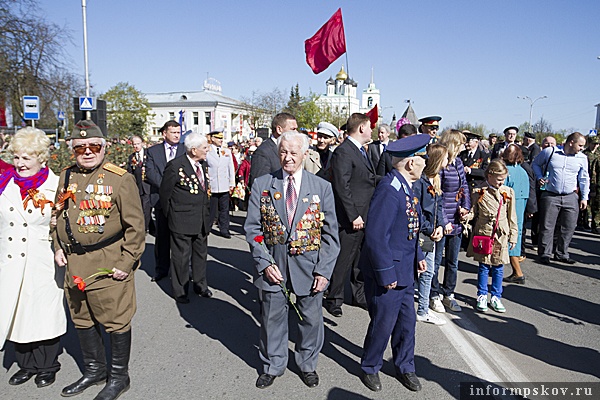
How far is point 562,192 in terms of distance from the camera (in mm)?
7691

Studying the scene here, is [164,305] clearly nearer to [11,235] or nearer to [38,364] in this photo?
[38,364]

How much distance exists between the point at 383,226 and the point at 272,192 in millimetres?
959

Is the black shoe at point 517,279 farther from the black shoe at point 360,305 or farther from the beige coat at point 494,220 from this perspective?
the black shoe at point 360,305

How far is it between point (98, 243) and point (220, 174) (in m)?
5.87

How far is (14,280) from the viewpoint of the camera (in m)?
3.53

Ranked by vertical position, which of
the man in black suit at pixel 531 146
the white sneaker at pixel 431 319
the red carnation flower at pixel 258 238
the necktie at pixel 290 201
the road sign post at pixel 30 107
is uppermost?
the road sign post at pixel 30 107

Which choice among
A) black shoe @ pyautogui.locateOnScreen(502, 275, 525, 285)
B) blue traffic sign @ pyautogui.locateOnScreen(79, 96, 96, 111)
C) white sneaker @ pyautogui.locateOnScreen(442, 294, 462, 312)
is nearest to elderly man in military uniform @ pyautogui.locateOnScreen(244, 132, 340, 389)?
white sneaker @ pyautogui.locateOnScreen(442, 294, 462, 312)

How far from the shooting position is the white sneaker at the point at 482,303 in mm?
5430

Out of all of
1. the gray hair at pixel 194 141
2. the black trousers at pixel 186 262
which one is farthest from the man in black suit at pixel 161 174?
the gray hair at pixel 194 141

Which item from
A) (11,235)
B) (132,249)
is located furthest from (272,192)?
(11,235)

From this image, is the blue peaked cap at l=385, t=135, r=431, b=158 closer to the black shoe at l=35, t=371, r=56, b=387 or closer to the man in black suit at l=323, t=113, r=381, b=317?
the man in black suit at l=323, t=113, r=381, b=317

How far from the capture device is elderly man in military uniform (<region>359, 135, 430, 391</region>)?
3443 mm

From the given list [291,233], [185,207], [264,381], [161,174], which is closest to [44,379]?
[264,381]

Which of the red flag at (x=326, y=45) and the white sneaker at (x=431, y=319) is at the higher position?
the red flag at (x=326, y=45)
